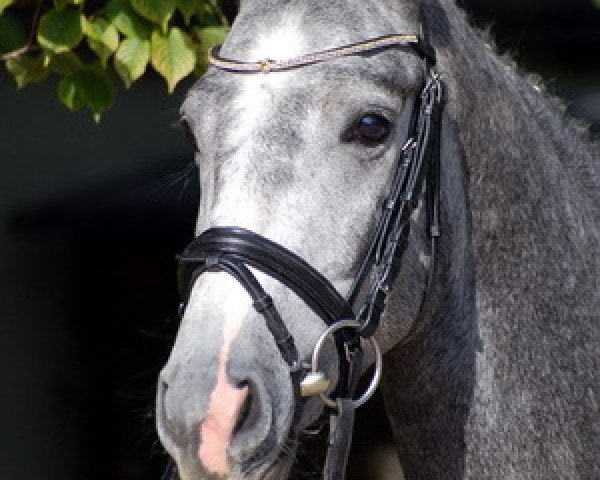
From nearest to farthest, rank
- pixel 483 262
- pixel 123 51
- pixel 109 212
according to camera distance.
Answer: pixel 483 262, pixel 123 51, pixel 109 212

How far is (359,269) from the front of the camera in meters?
2.71

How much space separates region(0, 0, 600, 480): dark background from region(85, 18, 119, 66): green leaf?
178 cm

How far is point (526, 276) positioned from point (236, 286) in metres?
0.80

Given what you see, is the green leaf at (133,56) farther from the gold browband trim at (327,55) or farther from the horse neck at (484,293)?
the horse neck at (484,293)

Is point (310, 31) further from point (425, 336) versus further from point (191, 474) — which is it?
point (191, 474)

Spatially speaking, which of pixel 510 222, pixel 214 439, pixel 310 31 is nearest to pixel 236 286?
pixel 214 439

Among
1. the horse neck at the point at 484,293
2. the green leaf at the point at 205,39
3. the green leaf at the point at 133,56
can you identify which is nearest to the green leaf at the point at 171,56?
the green leaf at the point at 133,56

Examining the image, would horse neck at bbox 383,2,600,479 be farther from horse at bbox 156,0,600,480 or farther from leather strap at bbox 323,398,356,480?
leather strap at bbox 323,398,356,480

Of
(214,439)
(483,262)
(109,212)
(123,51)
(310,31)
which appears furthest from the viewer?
(109,212)

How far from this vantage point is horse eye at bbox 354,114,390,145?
2701 millimetres

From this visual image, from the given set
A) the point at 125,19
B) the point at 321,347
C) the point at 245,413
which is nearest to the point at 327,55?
the point at 321,347

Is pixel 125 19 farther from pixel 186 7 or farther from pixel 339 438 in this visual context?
pixel 339 438

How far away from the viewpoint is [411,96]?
282 cm

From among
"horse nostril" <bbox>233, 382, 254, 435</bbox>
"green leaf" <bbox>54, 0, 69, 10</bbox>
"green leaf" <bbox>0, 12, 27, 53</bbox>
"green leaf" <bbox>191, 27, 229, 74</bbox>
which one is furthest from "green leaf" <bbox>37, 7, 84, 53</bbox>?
"horse nostril" <bbox>233, 382, 254, 435</bbox>
